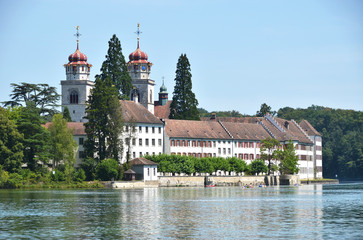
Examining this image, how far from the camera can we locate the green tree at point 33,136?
4262 inches

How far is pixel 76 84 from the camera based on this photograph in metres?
168

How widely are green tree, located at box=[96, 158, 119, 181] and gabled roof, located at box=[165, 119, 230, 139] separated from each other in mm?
25627

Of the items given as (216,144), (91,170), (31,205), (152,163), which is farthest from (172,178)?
(31,205)

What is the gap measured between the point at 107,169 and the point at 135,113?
80.1 ft

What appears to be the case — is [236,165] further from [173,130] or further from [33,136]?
[33,136]

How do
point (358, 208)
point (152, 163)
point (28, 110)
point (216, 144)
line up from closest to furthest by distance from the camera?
point (358, 208), point (28, 110), point (152, 163), point (216, 144)

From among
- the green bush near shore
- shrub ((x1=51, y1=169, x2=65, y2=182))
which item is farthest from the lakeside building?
shrub ((x1=51, y1=169, x2=65, y2=182))

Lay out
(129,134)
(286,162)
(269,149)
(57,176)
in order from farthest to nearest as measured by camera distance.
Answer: (269,149), (286,162), (129,134), (57,176)

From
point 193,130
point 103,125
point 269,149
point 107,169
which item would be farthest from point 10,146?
point 269,149

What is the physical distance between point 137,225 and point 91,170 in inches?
2587

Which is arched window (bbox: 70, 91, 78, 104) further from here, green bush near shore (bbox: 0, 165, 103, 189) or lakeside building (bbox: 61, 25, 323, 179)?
green bush near shore (bbox: 0, 165, 103, 189)

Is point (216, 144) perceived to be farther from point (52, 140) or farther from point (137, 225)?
point (137, 225)

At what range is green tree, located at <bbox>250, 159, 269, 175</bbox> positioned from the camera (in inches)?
5600

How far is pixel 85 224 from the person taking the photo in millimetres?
50438
